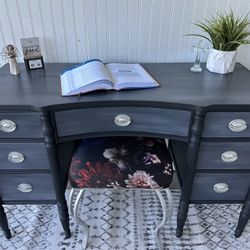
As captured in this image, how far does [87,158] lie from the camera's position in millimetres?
1041

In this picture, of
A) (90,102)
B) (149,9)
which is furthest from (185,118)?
(149,9)

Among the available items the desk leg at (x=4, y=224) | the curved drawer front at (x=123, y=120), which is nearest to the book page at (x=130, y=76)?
the curved drawer front at (x=123, y=120)

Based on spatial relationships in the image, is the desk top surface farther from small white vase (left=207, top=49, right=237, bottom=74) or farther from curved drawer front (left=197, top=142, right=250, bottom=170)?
curved drawer front (left=197, top=142, right=250, bottom=170)

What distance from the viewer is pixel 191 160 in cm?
90

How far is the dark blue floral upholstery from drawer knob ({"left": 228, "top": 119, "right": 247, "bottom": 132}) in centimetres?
31

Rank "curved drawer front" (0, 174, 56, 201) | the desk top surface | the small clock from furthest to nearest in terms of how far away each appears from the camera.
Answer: the small clock, "curved drawer front" (0, 174, 56, 201), the desk top surface

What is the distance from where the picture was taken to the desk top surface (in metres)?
0.80

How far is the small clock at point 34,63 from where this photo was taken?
106 centimetres

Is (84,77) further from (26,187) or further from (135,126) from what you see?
(26,187)

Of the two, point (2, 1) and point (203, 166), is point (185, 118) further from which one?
point (2, 1)

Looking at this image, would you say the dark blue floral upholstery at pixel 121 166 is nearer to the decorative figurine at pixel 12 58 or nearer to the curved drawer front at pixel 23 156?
the curved drawer front at pixel 23 156

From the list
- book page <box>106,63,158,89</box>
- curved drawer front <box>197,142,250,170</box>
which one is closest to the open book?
book page <box>106,63,158,89</box>

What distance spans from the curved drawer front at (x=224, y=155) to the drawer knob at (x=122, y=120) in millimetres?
282

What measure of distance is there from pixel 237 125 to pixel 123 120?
0.39 m
